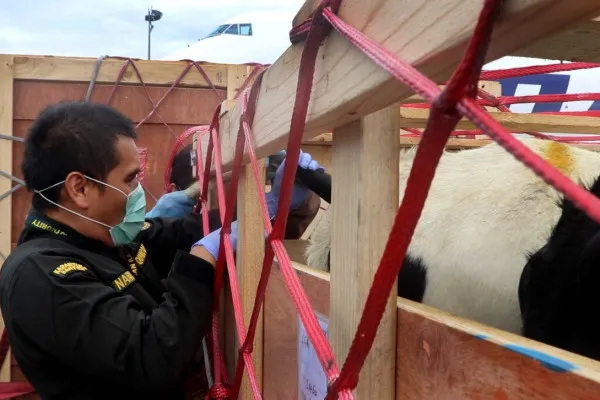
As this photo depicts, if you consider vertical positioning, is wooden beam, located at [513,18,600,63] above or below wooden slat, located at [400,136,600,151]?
below

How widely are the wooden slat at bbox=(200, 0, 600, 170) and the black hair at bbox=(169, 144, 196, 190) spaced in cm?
213

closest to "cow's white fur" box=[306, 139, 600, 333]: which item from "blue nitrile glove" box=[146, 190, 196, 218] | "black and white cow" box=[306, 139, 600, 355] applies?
"black and white cow" box=[306, 139, 600, 355]

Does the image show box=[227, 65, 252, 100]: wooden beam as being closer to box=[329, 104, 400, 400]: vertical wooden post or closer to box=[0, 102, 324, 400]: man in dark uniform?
box=[0, 102, 324, 400]: man in dark uniform

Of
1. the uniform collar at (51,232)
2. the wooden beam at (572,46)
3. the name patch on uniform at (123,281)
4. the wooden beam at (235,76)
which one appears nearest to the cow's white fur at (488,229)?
the wooden beam at (572,46)

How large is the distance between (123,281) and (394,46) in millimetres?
1094

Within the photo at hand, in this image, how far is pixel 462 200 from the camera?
1264 millimetres

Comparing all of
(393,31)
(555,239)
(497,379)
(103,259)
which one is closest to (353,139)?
(393,31)

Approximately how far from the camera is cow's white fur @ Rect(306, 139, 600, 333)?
1012mm

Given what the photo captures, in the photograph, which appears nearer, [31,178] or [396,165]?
[396,165]

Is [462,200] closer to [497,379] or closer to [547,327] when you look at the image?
[547,327]

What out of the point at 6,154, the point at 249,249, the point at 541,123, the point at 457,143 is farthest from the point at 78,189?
the point at 6,154

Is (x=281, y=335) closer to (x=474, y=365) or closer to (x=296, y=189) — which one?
(x=296, y=189)

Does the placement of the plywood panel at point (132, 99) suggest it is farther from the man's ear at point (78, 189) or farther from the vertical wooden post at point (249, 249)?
the vertical wooden post at point (249, 249)

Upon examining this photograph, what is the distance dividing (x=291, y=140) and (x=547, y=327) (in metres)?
0.51
